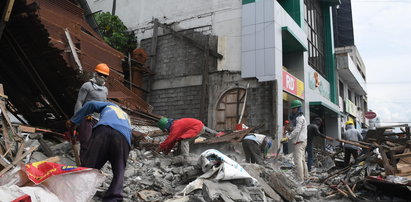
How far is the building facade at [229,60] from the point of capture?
35.6 ft

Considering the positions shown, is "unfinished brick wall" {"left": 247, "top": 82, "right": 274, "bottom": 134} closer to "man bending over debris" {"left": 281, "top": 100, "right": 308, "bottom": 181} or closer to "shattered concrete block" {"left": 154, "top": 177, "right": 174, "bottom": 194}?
"man bending over debris" {"left": 281, "top": 100, "right": 308, "bottom": 181}

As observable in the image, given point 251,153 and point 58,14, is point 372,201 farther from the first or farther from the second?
point 58,14

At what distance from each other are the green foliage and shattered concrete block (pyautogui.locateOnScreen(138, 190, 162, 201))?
11.1 meters

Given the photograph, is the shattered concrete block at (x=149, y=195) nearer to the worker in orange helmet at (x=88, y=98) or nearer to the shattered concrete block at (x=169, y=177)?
the shattered concrete block at (x=169, y=177)

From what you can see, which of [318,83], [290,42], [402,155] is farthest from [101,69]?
[318,83]

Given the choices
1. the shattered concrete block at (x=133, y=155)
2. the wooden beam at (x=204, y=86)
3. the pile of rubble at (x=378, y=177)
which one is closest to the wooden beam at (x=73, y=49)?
the shattered concrete block at (x=133, y=155)

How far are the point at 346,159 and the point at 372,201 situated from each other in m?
3.70

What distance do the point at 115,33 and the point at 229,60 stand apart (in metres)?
5.72

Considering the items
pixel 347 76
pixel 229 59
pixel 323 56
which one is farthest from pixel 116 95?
pixel 347 76

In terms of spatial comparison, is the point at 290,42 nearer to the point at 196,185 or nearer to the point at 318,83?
the point at 318,83

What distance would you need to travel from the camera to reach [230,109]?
11453mm

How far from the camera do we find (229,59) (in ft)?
38.3

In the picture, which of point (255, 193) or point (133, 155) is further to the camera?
point (133, 155)

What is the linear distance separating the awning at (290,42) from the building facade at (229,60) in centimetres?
4
